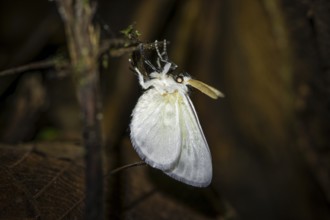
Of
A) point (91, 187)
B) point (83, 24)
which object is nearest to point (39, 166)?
point (91, 187)

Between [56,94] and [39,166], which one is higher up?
[56,94]

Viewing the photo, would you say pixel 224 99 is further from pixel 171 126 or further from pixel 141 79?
pixel 141 79

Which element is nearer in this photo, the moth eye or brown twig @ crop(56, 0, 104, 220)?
brown twig @ crop(56, 0, 104, 220)

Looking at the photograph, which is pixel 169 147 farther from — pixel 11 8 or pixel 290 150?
pixel 11 8

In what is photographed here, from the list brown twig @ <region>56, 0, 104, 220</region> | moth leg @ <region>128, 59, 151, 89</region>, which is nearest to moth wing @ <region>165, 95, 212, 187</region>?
moth leg @ <region>128, 59, 151, 89</region>

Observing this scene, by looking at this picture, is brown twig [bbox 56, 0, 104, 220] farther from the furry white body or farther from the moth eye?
the moth eye

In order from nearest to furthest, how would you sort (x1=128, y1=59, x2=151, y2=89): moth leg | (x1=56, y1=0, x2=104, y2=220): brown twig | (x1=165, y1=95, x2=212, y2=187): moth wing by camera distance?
(x1=56, y1=0, x2=104, y2=220): brown twig → (x1=165, y1=95, x2=212, y2=187): moth wing → (x1=128, y1=59, x2=151, y2=89): moth leg
